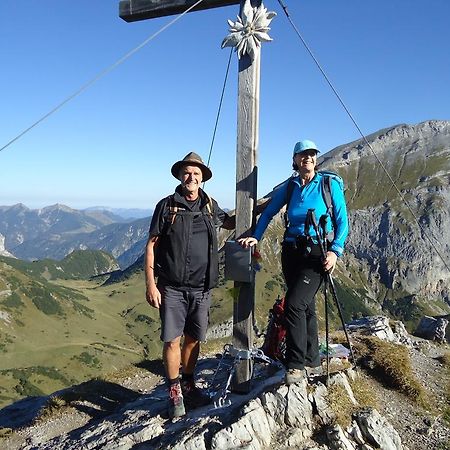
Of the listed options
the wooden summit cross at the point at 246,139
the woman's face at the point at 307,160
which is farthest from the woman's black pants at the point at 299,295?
the woman's face at the point at 307,160

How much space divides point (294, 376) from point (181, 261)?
2.67m

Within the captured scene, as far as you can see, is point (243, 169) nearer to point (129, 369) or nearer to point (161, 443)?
point (161, 443)

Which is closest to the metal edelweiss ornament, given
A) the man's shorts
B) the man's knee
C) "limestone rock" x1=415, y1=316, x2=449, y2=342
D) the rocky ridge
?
the man's shorts

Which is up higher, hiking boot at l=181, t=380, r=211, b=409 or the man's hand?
the man's hand

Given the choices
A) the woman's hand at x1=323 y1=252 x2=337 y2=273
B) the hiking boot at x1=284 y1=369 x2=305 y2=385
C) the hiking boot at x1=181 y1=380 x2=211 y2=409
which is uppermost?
the woman's hand at x1=323 y1=252 x2=337 y2=273

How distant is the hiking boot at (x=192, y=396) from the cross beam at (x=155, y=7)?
291 inches

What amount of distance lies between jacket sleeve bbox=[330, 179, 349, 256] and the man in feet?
6.83

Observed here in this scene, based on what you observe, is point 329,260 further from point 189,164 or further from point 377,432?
point 189,164

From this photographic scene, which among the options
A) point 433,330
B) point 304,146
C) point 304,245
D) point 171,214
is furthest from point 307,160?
point 433,330

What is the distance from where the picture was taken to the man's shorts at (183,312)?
7.29m

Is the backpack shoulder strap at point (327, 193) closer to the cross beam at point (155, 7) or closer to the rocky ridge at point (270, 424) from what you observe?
the rocky ridge at point (270, 424)

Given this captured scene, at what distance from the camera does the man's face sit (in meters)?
7.30

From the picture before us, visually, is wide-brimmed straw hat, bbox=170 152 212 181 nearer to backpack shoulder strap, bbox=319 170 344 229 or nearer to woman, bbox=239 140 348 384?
woman, bbox=239 140 348 384

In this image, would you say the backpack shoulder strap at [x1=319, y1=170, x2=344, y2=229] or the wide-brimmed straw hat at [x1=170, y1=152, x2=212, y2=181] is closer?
the backpack shoulder strap at [x1=319, y1=170, x2=344, y2=229]
